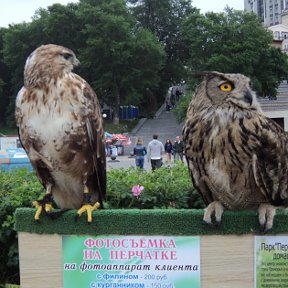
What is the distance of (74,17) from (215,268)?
42.1m

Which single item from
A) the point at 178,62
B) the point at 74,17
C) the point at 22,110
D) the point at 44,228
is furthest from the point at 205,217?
the point at 178,62

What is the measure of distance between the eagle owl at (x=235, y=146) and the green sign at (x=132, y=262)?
26 cm

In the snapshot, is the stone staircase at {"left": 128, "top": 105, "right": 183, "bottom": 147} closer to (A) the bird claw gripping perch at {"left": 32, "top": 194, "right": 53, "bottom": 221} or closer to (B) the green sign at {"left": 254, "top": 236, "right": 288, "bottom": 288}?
(A) the bird claw gripping perch at {"left": 32, "top": 194, "right": 53, "bottom": 221}

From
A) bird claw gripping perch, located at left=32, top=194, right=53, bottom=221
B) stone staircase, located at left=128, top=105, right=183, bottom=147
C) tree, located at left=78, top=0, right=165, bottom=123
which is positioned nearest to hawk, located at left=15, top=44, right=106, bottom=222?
bird claw gripping perch, located at left=32, top=194, right=53, bottom=221

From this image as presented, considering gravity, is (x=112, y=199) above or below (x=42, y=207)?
below

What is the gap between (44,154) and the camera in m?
2.89

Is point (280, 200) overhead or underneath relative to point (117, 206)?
overhead

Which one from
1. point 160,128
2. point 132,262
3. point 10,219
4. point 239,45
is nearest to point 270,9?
point 239,45

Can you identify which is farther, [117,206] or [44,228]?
[117,206]

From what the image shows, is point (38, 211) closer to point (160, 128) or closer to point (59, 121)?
point (59, 121)

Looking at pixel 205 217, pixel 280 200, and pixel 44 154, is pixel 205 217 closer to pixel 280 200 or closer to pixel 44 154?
pixel 280 200

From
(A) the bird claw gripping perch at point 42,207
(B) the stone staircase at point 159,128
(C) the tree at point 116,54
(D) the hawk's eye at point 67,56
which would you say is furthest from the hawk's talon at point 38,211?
(C) the tree at point 116,54

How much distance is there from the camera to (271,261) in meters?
2.42

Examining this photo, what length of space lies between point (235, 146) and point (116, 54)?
36592 millimetres
